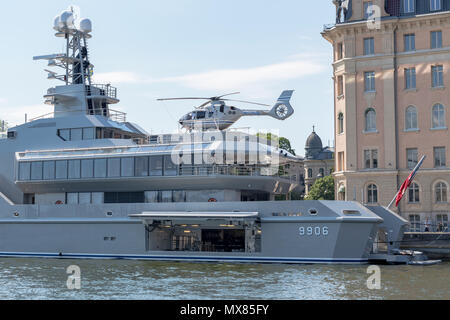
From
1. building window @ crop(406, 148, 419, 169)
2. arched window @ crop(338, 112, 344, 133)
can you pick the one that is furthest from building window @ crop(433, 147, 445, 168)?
arched window @ crop(338, 112, 344, 133)

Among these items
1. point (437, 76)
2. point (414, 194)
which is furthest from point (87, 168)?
point (437, 76)

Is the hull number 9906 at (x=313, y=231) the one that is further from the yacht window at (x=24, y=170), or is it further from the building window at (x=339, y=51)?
the building window at (x=339, y=51)

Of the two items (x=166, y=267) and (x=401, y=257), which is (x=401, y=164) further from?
(x=166, y=267)

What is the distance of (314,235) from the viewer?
30.7 metres

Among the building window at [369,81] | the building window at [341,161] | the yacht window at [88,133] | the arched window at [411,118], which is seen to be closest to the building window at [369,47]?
the building window at [369,81]

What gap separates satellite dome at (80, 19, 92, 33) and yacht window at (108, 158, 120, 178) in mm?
10864

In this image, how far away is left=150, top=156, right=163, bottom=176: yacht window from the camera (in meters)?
34.5

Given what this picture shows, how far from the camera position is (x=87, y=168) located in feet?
118

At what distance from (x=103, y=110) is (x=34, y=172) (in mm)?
6189

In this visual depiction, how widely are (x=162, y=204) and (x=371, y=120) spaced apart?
2126cm

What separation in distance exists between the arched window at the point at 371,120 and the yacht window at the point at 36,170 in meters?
24.0

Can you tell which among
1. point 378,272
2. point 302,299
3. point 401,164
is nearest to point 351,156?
point 401,164

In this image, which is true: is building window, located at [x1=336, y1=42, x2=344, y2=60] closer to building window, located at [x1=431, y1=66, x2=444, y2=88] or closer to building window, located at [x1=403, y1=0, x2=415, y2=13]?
building window, located at [x1=403, y1=0, x2=415, y2=13]

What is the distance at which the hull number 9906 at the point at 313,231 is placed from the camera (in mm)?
30531
